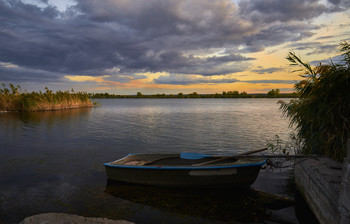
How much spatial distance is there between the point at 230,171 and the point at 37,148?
12993 millimetres

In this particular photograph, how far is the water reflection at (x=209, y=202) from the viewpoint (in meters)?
6.52

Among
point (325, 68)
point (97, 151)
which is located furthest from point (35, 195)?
point (325, 68)

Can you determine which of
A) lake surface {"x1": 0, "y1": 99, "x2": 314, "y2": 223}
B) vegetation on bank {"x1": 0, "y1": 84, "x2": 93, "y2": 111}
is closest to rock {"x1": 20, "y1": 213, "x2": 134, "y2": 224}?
lake surface {"x1": 0, "y1": 99, "x2": 314, "y2": 223}

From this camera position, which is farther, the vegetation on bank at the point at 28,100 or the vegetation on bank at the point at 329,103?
the vegetation on bank at the point at 28,100

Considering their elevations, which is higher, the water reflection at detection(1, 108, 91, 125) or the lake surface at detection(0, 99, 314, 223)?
the water reflection at detection(1, 108, 91, 125)

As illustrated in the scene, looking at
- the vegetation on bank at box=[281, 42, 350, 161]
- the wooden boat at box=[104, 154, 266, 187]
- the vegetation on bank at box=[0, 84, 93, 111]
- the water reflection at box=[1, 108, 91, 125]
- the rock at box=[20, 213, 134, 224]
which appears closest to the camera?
the rock at box=[20, 213, 134, 224]

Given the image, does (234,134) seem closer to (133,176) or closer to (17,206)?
(133,176)

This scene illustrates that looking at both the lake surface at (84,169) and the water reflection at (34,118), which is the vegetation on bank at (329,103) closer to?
the lake surface at (84,169)

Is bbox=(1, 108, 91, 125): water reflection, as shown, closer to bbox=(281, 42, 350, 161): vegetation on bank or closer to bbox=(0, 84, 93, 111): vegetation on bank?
bbox=(0, 84, 93, 111): vegetation on bank

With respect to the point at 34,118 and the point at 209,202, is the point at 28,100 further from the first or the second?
the point at 209,202

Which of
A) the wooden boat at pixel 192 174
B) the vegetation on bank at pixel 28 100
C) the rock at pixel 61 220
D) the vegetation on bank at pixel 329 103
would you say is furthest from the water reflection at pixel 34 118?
the vegetation on bank at pixel 329 103

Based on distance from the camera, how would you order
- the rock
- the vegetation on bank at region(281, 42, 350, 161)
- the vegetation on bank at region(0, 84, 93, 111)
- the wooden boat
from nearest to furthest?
1. the rock
2. the vegetation on bank at region(281, 42, 350, 161)
3. the wooden boat
4. the vegetation on bank at region(0, 84, 93, 111)

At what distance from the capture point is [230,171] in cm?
769

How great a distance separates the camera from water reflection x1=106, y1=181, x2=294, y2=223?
6.52 meters
